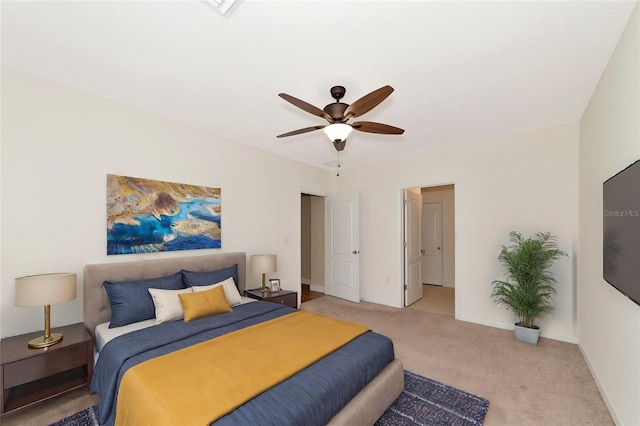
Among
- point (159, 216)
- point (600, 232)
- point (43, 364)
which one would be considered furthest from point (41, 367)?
point (600, 232)

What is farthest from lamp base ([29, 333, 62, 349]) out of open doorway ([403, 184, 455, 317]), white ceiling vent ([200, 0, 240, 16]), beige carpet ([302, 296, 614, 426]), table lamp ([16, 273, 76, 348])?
open doorway ([403, 184, 455, 317])

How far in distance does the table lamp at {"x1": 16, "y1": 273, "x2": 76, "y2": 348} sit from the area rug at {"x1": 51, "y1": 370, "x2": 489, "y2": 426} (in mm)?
612

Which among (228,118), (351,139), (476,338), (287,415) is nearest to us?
(287,415)

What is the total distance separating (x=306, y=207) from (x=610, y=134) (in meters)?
5.39

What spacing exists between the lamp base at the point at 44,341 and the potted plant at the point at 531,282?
4.55 meters

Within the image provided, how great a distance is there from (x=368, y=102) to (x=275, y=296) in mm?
2843

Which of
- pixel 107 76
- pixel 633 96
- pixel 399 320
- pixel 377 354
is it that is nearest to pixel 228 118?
pixel 107 76

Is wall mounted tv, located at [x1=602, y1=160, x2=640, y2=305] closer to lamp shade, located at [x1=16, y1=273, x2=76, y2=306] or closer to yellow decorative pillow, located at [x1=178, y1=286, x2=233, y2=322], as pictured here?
yellow decorative pillow, located at [x1=178, y1=286, x2=233, y2=322]

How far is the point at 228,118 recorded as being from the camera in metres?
3.27

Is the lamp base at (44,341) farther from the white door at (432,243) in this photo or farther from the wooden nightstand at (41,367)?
the white door at (432,243)

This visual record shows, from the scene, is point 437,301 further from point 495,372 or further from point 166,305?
point 166,305

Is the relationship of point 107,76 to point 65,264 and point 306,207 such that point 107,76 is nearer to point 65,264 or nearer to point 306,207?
point 65,264

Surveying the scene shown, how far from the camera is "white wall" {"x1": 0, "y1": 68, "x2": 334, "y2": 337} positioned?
2.32m

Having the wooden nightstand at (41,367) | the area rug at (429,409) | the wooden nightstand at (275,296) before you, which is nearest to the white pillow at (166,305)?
the wooden nightstand at (41,367)
